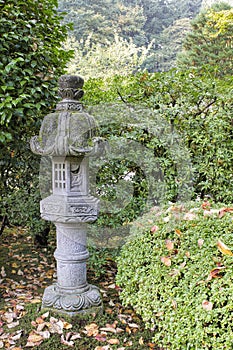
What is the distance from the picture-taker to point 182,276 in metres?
2.16

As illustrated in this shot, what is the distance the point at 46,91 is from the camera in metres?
3.11

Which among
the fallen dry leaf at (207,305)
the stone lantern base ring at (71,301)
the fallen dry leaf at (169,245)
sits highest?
the fallen dry leaf at (207,305)

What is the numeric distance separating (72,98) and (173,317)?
1798 millimetres

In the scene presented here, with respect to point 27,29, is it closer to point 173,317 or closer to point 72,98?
point 72,98

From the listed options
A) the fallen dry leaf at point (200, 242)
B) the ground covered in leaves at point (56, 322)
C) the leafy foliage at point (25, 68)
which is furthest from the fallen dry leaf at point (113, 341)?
the leafy foliage at point (25, 68)

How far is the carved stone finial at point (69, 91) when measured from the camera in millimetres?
2723

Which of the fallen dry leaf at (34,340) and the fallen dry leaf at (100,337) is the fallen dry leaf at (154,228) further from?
the fallen dry leaf at (34,340)

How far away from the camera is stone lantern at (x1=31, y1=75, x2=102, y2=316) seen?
2.59 metres

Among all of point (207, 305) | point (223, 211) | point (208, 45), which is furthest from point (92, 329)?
point (208, 45)

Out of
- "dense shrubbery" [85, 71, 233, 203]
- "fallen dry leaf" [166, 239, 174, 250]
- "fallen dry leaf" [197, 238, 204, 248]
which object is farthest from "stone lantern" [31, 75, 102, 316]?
"dense shrubbery" [85, 71, 233, 203]

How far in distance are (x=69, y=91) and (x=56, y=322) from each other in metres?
1.87

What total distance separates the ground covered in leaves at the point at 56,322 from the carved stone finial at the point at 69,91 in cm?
164

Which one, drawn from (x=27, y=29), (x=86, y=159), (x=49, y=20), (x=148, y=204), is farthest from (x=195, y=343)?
(x=49, y=20)

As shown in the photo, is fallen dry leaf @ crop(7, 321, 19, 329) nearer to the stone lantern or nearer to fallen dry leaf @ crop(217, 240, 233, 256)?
the stone lantern
